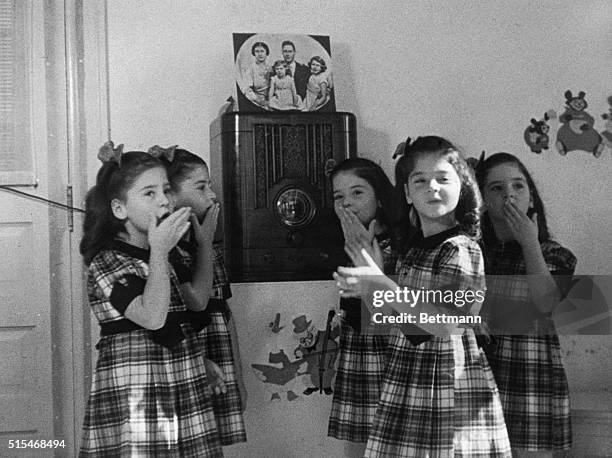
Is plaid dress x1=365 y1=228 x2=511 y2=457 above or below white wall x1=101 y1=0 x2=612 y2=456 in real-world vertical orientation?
below

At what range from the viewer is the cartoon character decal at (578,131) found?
5.81 feet

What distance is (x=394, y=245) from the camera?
1.55 m

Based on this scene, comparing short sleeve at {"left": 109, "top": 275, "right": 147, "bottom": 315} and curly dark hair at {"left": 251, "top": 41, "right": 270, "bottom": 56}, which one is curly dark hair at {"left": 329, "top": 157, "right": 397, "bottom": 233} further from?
short sleeve at {"left": 109, "top": 275, "right": 147, "bottom": 315}

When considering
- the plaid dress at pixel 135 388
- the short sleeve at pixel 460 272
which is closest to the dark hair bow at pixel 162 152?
the plaid dress at pixel 135 388

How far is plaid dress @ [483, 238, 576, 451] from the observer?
162cm

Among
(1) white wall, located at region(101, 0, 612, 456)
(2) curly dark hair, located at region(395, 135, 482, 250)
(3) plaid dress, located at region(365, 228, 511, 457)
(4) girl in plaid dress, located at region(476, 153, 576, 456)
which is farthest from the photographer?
(1) white wall, located at region(101, 0, 612, 456)

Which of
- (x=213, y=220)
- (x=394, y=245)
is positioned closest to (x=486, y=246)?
(x=394, y=245)

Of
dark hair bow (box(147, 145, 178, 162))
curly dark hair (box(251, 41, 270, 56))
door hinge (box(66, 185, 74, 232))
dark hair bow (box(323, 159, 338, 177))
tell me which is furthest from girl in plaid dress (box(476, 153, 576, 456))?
door hinge (box(66, 185, 74, 232))

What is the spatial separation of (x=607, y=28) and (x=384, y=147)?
0.48 m

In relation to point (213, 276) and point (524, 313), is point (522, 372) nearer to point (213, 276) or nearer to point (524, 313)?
point (524, 313)

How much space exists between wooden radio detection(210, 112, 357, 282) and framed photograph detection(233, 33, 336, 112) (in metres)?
0.03

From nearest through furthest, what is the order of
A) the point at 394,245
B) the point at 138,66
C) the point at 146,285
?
the point at 146,285 < the point at 394,245 < the point at 138,66

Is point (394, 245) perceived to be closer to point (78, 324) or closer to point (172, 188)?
point (172, 188)

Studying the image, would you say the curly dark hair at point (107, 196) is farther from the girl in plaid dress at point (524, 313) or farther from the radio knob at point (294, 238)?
the girl in plaid dress at point (524, 313)
